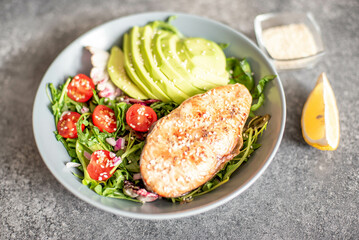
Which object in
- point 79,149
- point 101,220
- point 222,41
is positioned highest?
point 222,41

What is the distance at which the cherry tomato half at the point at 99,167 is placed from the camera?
8.89 feet

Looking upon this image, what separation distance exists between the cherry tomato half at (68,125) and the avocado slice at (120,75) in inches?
20.8

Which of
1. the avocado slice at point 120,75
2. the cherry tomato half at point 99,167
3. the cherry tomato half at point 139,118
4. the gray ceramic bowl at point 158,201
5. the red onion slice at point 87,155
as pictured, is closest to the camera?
the gray ceramic bowl at point 158,201

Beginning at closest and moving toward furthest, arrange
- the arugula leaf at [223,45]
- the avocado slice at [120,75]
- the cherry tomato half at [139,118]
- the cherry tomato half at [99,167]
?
the cherry tomato half at [99,167] → the cherry tomato half at [139,118] → the avocado slice at [120,75] → the arugula leaf at [223,45]

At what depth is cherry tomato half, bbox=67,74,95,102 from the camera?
3209 millimetres

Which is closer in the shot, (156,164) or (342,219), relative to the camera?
(156,164)

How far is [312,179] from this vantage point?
3.04 metres

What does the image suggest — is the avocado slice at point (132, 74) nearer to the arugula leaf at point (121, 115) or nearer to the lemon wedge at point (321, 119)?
the arugula leaf at point (121, 115)

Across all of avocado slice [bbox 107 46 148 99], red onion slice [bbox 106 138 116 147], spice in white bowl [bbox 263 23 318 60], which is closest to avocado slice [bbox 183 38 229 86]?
avocado slice [bbox 107 46 148 99]

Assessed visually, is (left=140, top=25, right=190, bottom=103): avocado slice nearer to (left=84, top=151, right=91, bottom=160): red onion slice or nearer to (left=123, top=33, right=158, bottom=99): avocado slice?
(left=123, top=33, right=158, bottom=99): avocado slice

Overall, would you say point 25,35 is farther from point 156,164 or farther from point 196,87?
point 156,164

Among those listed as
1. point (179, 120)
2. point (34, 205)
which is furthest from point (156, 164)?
point (34, 205)

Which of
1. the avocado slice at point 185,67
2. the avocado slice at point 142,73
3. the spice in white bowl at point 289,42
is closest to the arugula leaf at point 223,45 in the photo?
the avocado slice at point 185,67

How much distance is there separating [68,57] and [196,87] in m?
1.39
